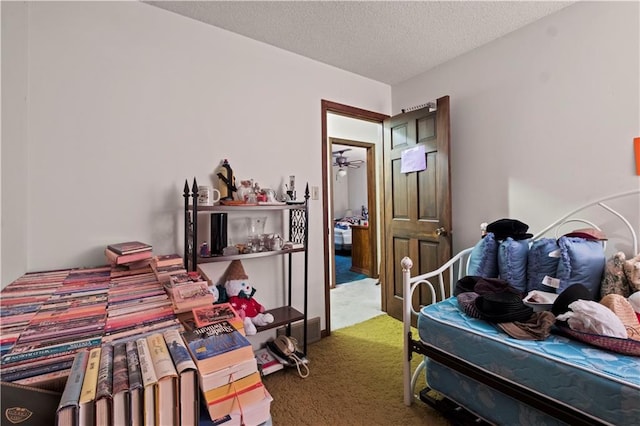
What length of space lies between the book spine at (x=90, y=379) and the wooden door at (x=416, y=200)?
2.33 m

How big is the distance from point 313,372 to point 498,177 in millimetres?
2000

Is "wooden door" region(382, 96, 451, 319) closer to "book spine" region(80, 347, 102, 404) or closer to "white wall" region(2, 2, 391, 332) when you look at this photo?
"white wall" region(2, 2, 391, 332)

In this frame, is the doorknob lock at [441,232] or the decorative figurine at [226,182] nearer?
the decorative figurine at [226,182]

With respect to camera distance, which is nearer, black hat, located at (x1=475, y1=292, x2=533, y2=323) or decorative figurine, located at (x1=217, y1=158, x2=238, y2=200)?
black hat, located at (x1=475, y1=292, x2=533, y2=323)

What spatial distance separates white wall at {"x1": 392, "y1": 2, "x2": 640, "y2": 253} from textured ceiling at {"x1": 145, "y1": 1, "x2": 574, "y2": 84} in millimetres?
203

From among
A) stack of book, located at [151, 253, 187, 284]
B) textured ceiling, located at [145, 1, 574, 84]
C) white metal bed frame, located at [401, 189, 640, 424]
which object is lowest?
white metal bed frame, located at [401, 189, 640, 424]

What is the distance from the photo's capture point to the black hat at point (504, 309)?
1.35 metres

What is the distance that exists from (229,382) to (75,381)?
252 mm

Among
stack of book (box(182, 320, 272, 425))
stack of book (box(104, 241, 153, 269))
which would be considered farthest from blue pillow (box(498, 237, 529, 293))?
stack of book (box(104, 241, 153, 269))

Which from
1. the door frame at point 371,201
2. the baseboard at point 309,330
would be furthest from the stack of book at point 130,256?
the door frame at point 371,201

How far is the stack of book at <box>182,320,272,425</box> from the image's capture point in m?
0.55

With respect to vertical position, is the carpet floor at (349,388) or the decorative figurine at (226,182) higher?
the decorative figurine at (226,182)

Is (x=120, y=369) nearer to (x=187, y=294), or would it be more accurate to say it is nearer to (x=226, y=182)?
(x=187, y=294)

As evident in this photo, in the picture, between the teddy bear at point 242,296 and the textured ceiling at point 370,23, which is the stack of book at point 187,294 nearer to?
the teddy bear at point 242,296
